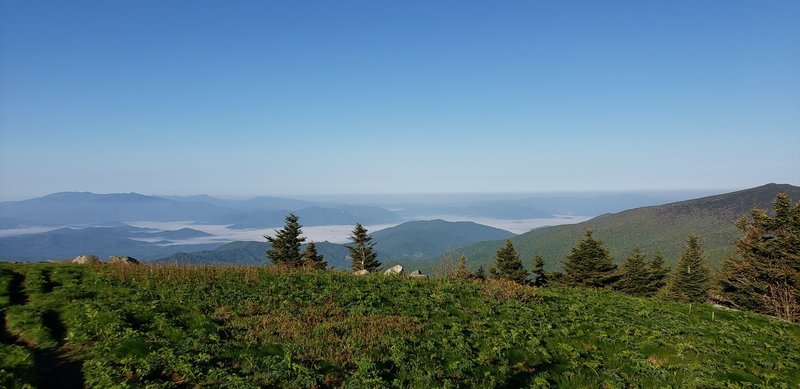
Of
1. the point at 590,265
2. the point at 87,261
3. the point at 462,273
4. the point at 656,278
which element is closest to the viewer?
the point at 87,261

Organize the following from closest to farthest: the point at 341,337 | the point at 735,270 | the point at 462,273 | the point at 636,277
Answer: the point at 341,337 < the point at 462,273 < the point at 735,270 < the point at 636,277

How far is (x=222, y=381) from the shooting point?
9.27 m

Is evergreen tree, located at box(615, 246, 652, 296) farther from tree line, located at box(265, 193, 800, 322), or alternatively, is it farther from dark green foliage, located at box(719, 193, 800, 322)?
dark green foliage, located at box(719, 193, 800, 322)

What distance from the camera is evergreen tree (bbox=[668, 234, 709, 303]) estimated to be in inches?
2613

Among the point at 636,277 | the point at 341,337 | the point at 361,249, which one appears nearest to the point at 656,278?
the point at 636,277

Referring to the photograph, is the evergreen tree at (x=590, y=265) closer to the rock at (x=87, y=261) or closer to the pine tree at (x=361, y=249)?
the pine tree at (x=361, y=249)

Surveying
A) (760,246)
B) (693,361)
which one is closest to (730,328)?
(693,361)

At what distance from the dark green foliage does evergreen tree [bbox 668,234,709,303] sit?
1707 cm

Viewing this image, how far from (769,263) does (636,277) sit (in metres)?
29.0

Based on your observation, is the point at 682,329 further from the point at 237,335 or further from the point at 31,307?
the point at 31,307

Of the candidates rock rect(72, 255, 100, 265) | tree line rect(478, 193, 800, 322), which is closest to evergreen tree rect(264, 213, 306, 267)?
tree line rect(478, 193, 800, 322)

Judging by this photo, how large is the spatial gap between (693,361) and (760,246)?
45.2m

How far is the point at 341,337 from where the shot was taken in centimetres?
1308

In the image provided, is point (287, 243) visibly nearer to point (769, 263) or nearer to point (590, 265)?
point (590, 265)
